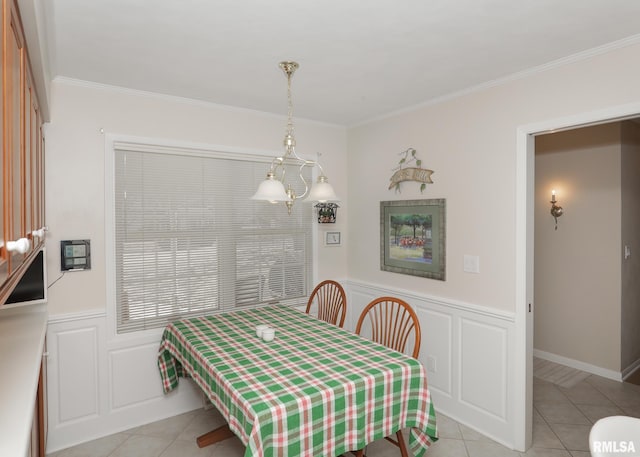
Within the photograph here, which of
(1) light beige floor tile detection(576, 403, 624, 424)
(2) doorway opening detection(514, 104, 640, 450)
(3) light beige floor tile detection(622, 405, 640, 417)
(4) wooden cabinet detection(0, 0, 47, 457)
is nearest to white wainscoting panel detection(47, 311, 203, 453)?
(4) wooden cabinet detection(0, 0, 47, 457)

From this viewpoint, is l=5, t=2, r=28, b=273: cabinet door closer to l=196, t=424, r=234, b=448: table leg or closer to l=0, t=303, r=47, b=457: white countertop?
l=0, t=303, r=47, b=457: white countertop

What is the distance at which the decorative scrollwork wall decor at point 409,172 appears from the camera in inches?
128

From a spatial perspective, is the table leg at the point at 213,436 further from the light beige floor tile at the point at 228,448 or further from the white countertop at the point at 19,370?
the white countertop at the point at 19,370

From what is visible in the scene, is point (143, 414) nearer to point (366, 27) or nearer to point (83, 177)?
point (83, 177)

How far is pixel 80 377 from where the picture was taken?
2748 millimetres

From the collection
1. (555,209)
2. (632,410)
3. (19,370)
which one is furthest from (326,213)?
(632,410)

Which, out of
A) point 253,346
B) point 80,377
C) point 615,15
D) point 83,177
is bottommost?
point 80,377

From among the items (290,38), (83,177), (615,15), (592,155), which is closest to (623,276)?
(592,155)

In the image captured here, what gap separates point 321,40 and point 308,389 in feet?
5.62

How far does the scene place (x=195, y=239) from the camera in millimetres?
3209

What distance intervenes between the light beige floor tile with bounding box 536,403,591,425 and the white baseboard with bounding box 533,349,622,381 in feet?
2.70

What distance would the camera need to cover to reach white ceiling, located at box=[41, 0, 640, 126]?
5.84 feet

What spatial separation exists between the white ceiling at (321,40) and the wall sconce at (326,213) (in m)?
1.14

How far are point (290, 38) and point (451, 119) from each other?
4.95ft
